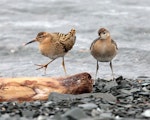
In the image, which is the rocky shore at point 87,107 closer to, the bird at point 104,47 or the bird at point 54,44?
the bird at point 104,47

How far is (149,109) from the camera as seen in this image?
736cm

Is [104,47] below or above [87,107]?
above

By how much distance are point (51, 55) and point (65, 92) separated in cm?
288

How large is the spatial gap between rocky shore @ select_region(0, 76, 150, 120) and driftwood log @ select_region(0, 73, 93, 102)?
9.5 inches

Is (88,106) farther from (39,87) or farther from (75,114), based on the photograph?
(39,87)

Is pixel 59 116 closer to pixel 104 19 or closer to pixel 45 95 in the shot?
pixel 45 95

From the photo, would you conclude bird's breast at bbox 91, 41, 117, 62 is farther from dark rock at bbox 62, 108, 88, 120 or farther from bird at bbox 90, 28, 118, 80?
dark rock at bbox 62, 108, 88, 120

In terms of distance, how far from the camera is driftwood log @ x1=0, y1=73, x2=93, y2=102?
8352mm

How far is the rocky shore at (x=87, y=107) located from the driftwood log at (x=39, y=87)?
0.24 metres

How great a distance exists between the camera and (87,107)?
7.39 metres

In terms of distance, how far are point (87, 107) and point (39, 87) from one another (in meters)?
1.34

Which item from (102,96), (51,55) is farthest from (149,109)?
(51,55)

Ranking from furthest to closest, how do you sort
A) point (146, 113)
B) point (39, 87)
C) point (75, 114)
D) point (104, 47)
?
point (104, 47) < point (39, 87) < point (146, 113) < point (75, 114)

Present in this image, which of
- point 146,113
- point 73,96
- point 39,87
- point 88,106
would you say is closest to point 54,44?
point 39,87
